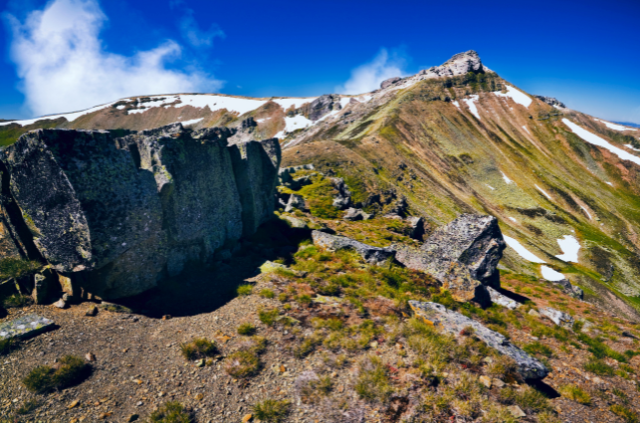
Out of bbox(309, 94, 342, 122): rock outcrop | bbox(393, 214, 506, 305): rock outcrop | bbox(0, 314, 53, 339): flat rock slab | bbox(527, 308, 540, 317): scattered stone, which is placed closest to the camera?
bbox(0, 314, 53, 339): flat rock slab

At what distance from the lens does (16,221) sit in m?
11.9

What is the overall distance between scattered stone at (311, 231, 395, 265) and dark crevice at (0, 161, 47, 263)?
1515 cm

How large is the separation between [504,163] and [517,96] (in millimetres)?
64373

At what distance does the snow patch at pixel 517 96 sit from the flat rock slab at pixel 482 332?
473ft

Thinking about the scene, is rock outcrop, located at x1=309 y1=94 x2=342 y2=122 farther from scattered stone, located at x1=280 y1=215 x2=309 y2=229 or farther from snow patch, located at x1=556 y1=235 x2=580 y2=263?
scattered stone, located at x1=280 y1=215 x2=309 y2=229

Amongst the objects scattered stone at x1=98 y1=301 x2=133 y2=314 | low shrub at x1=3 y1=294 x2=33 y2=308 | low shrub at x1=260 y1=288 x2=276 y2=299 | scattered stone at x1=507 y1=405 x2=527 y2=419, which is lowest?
scattered stone at x1=507 y1=405 x2=527 y2=419

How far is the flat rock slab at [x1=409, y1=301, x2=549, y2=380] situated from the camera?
37.9 ft

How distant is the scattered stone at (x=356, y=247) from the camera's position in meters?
19.8

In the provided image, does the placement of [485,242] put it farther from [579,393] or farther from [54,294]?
Answer: [54,294]

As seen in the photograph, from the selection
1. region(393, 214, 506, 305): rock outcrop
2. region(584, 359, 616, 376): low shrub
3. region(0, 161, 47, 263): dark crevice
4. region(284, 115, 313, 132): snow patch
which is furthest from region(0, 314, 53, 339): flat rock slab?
region(284, 115, 313, 132): snow patch

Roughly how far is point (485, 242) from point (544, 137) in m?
118

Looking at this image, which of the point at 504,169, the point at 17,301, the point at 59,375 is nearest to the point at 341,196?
the point at 17,301

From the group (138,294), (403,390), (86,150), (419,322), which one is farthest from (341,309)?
(86,150)

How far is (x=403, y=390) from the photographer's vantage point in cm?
1009
